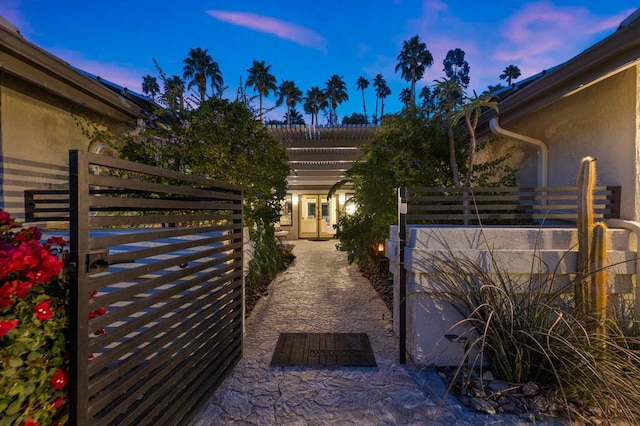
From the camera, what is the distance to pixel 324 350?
315 cm

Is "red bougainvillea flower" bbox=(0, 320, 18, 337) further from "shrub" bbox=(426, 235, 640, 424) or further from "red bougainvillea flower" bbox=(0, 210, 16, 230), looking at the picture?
"shrub" bbox=(426, 235, 640, 424)

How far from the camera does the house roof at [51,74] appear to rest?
2.79 meters

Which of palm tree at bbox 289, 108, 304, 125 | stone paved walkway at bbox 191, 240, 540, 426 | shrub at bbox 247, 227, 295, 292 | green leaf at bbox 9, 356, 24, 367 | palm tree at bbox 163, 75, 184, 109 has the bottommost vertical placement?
stone paved walkway at bbox 191, 240, 540, 426

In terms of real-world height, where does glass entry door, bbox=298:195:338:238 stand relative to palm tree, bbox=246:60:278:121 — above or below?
below

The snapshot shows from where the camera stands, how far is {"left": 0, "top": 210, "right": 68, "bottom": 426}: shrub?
1051 millimetres

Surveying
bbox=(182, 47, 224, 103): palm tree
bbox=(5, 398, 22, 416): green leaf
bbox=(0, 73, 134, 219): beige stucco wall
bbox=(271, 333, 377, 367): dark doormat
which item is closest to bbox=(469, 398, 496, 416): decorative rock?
bbox=(271, 333, 377, 367): dark doormat

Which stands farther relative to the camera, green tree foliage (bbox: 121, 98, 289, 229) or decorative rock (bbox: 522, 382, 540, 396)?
green tree foliage (bbox: 121, 98, 289, 229)

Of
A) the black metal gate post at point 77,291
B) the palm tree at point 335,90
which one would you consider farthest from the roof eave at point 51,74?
the palm tree at point 335,90

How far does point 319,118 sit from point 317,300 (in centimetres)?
2727

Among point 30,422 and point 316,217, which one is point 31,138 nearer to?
point 30,422

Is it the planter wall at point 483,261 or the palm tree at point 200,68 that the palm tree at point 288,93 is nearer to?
the palm tree at point 200,68

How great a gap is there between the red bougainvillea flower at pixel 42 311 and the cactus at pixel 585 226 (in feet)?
11.8

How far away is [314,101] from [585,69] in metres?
26.4

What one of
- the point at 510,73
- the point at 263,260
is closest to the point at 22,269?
the point at 263,260
